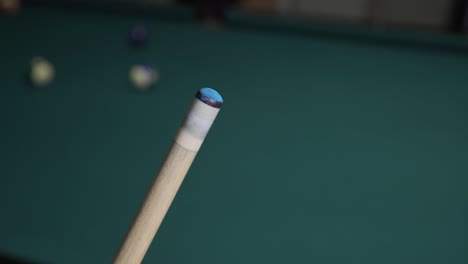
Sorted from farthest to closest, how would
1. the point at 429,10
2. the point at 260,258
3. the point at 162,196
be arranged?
the point at 429,10 < the point at 260,258 < the point at 162,196

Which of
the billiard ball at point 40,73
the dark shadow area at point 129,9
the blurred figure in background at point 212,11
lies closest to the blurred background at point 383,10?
the dark shadow area at point 129,9

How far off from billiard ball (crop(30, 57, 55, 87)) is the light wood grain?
121 centimetres

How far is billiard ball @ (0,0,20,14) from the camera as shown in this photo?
228cm

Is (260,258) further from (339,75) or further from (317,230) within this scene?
(339,75)

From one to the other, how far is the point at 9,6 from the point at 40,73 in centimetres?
81

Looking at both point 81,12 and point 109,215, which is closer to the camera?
point 109,215

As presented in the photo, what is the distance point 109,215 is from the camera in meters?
1.02

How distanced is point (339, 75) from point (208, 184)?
0.84 meters

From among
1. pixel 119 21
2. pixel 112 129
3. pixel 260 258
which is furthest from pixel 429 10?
pixel 260 258

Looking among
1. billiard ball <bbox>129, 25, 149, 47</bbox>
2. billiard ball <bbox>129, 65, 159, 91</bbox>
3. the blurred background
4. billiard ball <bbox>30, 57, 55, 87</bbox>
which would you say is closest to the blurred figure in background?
billiard ball <bbox>129, 25, 149, 47</bbox>

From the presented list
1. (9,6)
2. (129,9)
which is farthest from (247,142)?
(9,6)

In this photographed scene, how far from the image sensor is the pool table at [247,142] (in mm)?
958

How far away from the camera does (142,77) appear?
1.67 metres

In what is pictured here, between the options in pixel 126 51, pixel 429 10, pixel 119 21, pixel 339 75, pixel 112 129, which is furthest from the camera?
pixel 429 10
